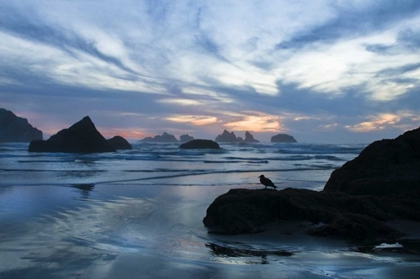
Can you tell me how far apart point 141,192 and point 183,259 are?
760 centimetres

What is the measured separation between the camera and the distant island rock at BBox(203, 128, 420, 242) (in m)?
6.43

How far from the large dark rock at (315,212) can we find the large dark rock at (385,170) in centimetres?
89

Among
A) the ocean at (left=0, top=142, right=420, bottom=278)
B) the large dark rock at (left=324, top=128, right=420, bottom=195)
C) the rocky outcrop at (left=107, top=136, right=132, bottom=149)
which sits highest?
the rocky outcrop at (left=107, top=136, right=132, bottom=149)

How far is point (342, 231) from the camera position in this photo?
20.4 feet

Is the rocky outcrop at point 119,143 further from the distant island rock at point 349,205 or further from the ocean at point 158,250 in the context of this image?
the distant island rock at point 349,205

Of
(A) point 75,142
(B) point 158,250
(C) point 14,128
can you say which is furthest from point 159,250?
(C) point 14,128

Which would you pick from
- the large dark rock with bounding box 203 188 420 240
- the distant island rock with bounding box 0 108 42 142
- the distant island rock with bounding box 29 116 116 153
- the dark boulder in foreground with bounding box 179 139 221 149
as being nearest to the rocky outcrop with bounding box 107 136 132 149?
the dark boulder in foreground with bounding box 179 139 221 149

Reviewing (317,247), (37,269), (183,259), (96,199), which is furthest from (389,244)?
(96,199)

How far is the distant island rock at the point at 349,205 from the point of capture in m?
6.43

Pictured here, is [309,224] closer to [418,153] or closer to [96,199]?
[418,153]

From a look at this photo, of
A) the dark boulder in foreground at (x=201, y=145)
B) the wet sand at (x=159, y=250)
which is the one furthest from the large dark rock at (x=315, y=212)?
the dark boulder in foreground at (x=201, y=145)

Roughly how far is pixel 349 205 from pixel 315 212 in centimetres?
120

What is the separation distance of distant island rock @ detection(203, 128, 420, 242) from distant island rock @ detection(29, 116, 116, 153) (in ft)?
144

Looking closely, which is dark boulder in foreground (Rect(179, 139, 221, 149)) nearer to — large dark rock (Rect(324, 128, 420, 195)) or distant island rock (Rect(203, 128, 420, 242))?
large dark rock (Rect(324, 128, 420, 195))
